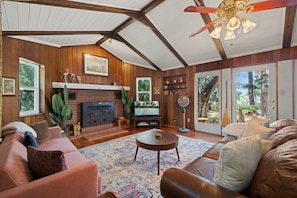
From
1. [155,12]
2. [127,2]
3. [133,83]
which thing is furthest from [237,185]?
[133,83]

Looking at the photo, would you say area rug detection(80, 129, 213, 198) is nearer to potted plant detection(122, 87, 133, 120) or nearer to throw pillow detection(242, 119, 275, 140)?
throw pillow detection(242, 119, 275, 140)

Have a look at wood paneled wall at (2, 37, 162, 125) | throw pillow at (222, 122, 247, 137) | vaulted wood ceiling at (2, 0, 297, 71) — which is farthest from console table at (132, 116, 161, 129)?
throw pillow at (222, 122, 247, 137)

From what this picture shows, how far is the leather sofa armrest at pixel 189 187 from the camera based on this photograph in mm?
924

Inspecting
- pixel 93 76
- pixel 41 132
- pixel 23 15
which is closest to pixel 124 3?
pixel 23 15

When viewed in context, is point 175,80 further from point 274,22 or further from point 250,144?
point 250,144

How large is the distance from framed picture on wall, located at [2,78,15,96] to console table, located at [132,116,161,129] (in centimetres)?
338

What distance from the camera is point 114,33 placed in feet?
13.1

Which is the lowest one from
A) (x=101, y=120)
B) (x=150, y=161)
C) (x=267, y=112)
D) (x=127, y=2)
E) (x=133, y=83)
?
(x=150, y=161)

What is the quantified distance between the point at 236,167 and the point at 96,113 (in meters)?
4.47

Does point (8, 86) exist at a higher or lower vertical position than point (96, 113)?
higher

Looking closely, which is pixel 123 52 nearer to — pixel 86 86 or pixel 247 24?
pixel 86 86

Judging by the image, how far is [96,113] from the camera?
15.6 ft

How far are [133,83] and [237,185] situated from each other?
17.1 ft

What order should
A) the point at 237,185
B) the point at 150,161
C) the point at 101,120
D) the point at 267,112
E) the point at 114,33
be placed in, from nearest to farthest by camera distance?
the point at 237,185 < the point at 150,161 < the point at 267,112 < the point at 114,33 < the point at 101,120
